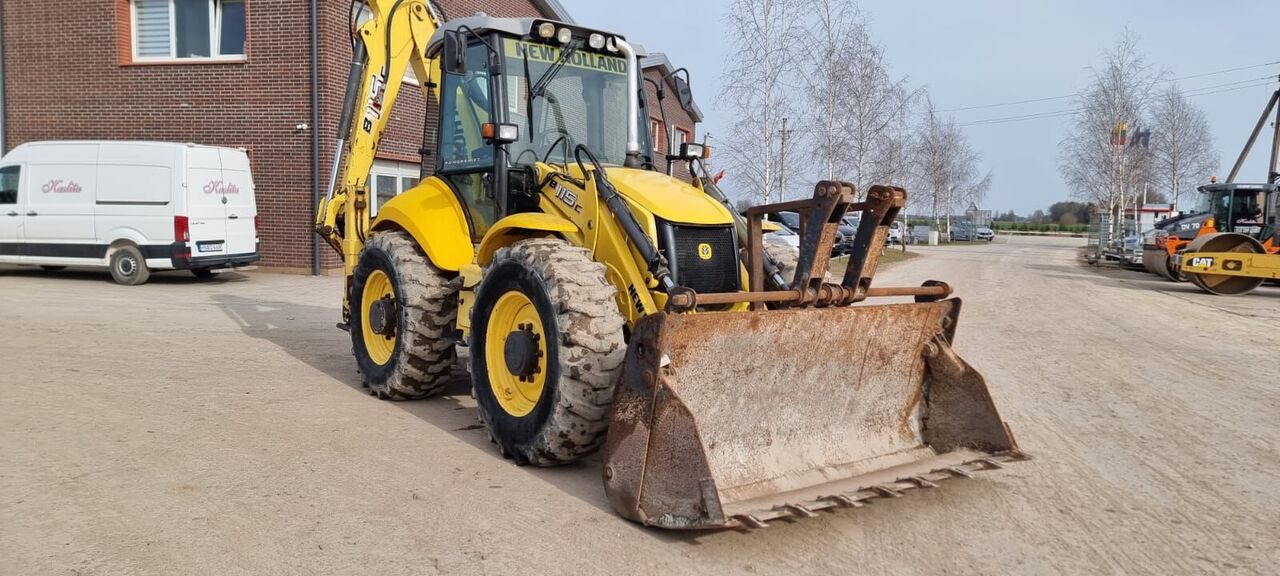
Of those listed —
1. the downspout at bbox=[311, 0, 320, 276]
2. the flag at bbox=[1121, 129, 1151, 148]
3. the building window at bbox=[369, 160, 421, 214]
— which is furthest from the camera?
the flag at bbox=[1121, 129, 1151, 148]

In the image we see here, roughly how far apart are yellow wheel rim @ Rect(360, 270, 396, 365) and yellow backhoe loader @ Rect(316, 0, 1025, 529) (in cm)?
14

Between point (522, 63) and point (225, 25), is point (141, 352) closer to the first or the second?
point (522, 63)

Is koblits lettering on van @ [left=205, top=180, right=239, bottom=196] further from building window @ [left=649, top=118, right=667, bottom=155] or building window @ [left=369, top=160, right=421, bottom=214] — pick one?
building window @ [left=649, top=118, right=667, bottom=155]

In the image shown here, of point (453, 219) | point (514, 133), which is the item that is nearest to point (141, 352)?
point (453, 219)

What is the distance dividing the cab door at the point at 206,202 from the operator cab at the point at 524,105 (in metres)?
9.13

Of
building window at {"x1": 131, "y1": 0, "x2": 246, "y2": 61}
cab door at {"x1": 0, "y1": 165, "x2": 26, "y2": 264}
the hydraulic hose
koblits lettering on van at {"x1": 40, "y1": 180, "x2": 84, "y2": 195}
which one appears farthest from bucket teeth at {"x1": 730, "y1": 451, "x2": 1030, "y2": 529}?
building window at {"x1": 131, "y1": 0, "x2": 246, "y2": 61}

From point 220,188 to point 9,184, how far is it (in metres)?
3.65

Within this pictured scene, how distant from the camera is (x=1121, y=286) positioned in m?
19.1

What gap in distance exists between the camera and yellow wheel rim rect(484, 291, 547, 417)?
485 cm

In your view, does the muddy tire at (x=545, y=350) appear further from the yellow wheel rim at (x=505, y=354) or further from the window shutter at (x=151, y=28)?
the window shutter at (x=151, y=28)

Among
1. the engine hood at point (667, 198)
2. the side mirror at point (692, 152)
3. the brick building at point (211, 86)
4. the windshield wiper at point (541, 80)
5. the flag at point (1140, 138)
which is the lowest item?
the engine hood at point (667, 198)

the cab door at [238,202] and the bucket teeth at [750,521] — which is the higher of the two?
the cab door at [238,202]

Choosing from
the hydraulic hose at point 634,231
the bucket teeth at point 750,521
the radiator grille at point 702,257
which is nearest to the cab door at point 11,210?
the hydraulic hose at point 634,231

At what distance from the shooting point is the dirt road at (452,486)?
371 centimetres
